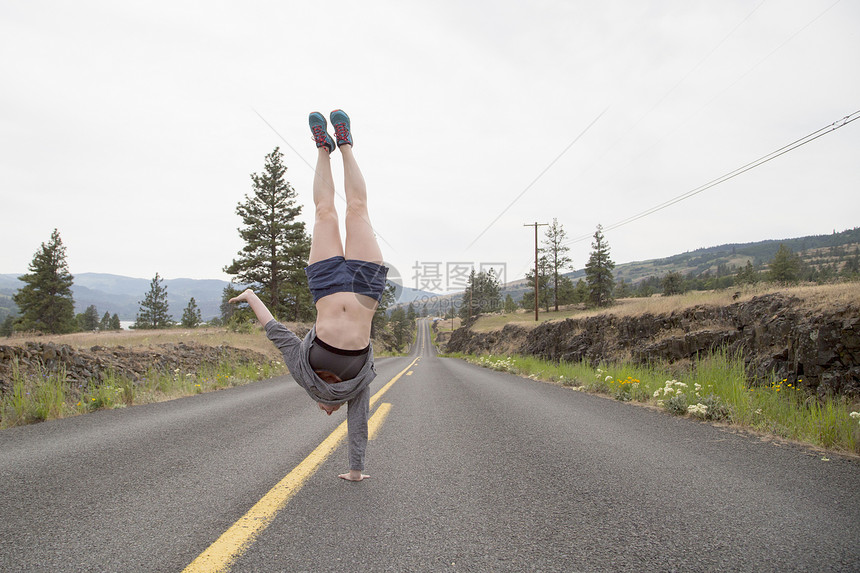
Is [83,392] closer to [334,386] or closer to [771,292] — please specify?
[334,386]

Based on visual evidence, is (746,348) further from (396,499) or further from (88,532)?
(88,532)

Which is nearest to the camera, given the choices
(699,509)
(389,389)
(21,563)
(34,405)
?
(21,563)

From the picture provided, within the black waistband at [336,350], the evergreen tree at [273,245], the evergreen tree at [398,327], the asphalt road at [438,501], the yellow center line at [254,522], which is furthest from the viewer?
the evergreen tree at [398,327]

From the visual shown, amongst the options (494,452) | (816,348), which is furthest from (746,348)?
(494,452)

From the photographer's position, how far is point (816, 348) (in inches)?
237

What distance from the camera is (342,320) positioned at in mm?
2664

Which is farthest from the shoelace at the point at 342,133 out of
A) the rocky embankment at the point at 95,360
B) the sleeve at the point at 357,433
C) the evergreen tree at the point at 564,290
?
the evergreen tree at the point at 564,290

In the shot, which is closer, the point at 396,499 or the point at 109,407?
the point at 396,499

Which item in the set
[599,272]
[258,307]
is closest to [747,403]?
[258,307]

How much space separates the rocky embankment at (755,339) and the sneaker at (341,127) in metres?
7.08

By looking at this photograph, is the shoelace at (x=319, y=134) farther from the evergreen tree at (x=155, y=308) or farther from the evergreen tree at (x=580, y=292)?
the evergreen tree at (x=155, y=308)

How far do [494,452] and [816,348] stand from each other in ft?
19.2

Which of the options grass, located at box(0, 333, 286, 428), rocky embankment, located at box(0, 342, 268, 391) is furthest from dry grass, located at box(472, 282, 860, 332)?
rocky embankment, located at box(0, 342, 268, 391)

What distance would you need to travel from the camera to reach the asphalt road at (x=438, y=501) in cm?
181
